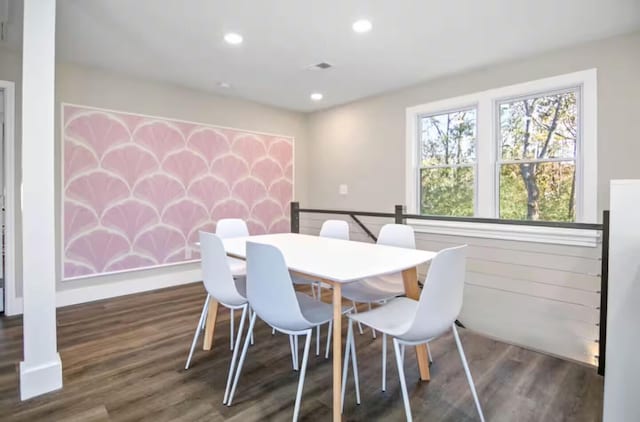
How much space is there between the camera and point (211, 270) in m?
2.18

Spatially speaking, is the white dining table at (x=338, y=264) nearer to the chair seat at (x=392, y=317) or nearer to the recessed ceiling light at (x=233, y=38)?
the chair seat at (x=392, y=317)

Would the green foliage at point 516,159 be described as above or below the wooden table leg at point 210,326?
above

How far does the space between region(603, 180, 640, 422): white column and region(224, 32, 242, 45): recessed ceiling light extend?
2.66 metres

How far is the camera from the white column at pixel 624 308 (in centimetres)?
146

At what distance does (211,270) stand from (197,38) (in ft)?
6.35

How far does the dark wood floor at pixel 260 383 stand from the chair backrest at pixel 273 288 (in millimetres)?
533

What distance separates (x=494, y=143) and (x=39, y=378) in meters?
4.04

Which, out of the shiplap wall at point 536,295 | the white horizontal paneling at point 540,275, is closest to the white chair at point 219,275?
the shiplap wall at point 536,295

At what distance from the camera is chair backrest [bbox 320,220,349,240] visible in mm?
3228

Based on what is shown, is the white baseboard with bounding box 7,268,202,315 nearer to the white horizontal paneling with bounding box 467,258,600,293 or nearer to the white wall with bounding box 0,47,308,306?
the white wall with bounding box 0,47,308,306

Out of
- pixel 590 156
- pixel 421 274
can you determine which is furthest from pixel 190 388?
pixel 590 156

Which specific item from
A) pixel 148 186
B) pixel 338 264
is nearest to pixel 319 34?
pixel 338 264

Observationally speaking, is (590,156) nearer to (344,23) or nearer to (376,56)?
(376,56)

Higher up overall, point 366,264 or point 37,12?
point 37,12
